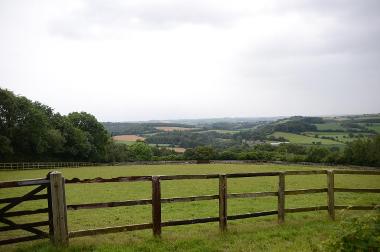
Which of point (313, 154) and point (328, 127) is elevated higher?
point (328, 127)

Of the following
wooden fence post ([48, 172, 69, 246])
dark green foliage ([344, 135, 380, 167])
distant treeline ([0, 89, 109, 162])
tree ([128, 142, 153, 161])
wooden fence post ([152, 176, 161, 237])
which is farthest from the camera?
tree ([128, 142, 153, 161])

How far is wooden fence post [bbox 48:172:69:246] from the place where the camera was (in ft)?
26.7

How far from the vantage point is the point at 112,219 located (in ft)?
43.3

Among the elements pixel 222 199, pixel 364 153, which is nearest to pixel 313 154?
pixel 364 153

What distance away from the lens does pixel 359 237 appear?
17.2 feet

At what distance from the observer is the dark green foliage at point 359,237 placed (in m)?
5.16

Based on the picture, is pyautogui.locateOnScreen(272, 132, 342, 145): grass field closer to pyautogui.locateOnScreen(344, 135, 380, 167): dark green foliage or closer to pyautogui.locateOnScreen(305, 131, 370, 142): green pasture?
pyautogui.locateOnScreen(305, 131, 370, 142): green pasture

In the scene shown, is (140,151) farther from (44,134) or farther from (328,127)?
(328,127)

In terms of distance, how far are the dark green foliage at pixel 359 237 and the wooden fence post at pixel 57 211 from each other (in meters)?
5.94

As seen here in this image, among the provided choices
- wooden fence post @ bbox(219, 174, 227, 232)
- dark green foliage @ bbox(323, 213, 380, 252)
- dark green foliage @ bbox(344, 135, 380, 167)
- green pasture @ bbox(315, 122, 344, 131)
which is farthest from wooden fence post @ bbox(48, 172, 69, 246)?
green pasture @ bbox(315, 122, 344, 131)

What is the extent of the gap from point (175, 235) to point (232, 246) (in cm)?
180

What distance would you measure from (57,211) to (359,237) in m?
6.51

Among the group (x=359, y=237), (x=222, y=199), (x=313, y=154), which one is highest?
(x=359, y=237)

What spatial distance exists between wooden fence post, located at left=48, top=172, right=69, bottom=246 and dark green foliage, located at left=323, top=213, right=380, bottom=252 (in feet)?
19.5
